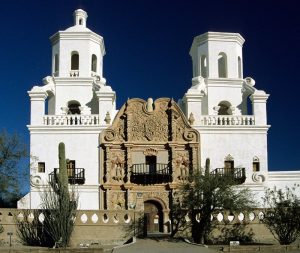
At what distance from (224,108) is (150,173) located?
8.63m

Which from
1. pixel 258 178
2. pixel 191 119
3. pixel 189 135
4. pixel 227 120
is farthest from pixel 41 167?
pixel 258 178

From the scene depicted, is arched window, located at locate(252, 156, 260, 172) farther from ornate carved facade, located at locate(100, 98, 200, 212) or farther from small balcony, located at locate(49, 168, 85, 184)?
small balcony, located at locate(49, 168, 85, 184)

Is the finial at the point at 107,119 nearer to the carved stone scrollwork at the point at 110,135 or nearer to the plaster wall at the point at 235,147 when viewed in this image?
the carved stone scrollwork at the point at 110,135

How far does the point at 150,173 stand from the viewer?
127 feet

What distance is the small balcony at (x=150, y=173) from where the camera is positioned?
38562 mm

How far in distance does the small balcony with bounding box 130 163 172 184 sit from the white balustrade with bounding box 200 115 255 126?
14.3 feet

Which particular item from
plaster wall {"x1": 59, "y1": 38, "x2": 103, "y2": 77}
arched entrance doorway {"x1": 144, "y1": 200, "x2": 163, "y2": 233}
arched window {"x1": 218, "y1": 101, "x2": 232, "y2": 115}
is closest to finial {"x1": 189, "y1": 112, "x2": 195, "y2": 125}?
arched window {"x1": 218, "y1": 101, "x2": 232, "y2": 115}

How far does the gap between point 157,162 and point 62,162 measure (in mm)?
8806

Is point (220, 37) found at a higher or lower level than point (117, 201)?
higher

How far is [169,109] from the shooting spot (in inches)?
1576

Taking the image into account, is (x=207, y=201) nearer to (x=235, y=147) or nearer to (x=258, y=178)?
(x=258, y=178)

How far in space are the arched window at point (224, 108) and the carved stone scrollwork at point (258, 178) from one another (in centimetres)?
554

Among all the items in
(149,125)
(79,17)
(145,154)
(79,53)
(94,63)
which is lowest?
(145,154)

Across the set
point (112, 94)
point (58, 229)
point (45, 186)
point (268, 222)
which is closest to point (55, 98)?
point (112, 94)
